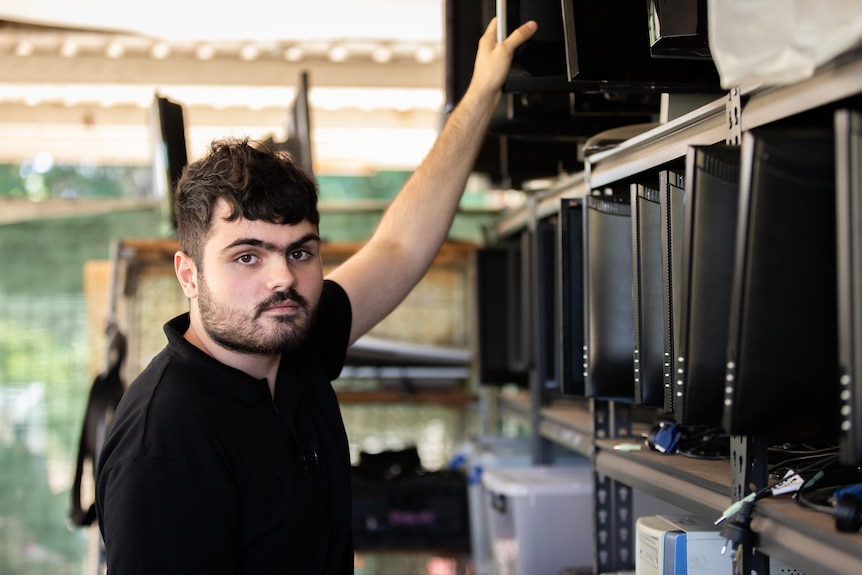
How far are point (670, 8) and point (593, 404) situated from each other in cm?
93

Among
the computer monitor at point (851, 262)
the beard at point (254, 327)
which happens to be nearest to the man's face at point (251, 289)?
the beard at point (254, 327)

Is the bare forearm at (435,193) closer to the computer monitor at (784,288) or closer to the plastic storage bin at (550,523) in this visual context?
the plastic storage bin at (550,523)

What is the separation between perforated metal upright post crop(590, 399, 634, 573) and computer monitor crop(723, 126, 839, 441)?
3.21ft

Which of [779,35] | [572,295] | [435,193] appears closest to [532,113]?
[435,193]

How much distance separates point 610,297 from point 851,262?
82cm

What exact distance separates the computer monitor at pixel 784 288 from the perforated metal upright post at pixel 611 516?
0.98 meters

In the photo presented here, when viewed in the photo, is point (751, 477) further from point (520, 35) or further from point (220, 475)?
point (520, 35)

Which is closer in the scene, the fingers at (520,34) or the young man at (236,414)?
the young man at (236,414)

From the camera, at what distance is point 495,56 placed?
195 cm

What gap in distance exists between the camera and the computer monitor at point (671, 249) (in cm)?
143

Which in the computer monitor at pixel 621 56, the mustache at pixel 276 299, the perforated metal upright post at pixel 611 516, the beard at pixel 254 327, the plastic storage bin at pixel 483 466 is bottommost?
the plastic storage bin at pixel 483 466

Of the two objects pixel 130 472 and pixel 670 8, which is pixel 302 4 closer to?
pixel 670 8

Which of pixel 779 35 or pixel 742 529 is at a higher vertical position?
pixel 779 35

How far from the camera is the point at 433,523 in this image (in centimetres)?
358
